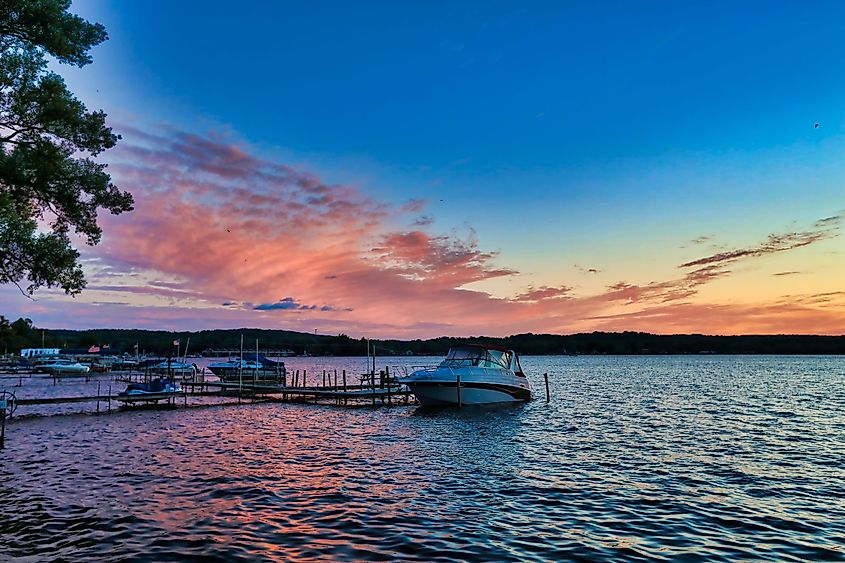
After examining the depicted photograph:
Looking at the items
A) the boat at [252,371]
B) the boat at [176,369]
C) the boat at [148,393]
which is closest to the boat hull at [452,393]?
the boat at [148,393]

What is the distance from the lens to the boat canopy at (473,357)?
116 feet

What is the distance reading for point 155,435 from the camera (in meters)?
24.0

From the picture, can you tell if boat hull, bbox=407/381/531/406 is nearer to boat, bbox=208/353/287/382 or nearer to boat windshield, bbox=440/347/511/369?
boat windshield, bbox=440/347/511/369

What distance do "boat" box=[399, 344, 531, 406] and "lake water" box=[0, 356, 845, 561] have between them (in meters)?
5.33

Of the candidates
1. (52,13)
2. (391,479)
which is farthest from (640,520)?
(52,13)

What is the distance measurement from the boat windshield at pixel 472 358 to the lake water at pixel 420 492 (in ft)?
24.0

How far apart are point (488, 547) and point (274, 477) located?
8081 millimetres

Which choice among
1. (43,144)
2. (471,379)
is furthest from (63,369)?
(43,144)

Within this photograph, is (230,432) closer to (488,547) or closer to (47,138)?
(47,138)

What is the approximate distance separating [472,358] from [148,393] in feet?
71.8

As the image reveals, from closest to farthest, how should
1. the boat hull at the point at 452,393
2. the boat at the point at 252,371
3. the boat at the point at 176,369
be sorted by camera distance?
the boat hull at the point at 452,393, the boat at the point at 176,369, the boat at the point at 252,371

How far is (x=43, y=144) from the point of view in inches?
498

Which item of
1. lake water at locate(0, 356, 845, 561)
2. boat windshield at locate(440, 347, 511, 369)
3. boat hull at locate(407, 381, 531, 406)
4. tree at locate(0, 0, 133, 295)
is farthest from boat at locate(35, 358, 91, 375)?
tree at locate(0, 0, 133, 295)

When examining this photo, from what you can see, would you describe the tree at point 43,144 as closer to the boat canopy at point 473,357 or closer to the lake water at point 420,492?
the lake water at point 420,492
